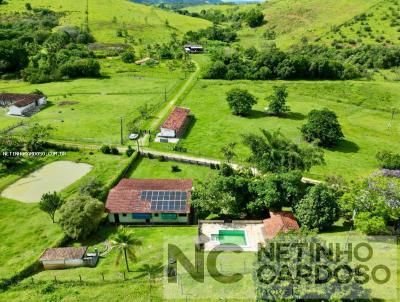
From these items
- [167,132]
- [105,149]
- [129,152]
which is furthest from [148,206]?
[167,132]

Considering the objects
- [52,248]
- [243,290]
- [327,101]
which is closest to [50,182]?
[52,248]

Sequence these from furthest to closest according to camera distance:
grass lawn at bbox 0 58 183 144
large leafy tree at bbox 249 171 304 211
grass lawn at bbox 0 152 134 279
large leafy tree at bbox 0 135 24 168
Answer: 1. grass lawn at bbox 0 58 183 144
2. large leafy tree at bbox 0 135 24 168
3. large leafy tree at bbox 249 171 304 211
4. grass lawn at bbox 0 152 134 279

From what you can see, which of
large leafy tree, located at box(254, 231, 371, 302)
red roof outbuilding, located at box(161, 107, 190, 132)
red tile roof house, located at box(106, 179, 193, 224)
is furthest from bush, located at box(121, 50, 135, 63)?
large leafy tree, located at box(254, 231, 371, 302)

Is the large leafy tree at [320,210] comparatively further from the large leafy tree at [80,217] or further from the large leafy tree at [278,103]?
the large leafy tree at [278,103]

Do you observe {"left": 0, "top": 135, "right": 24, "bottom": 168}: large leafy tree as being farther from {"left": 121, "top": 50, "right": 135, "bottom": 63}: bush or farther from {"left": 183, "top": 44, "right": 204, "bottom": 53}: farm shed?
{"left": 183, "top": 44, "right": 204, "bottom": 53}: farm shed

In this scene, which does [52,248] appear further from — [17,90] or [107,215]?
[17,90]

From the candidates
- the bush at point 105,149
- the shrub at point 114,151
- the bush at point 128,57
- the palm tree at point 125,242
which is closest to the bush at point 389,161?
the palm tree at point 125,242
